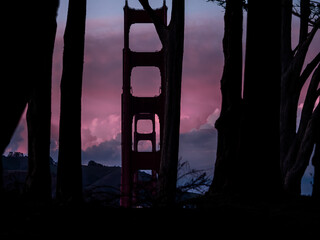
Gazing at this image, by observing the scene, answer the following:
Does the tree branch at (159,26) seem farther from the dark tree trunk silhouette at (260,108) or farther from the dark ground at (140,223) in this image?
the dark ground at (140,223)

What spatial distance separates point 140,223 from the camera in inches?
168

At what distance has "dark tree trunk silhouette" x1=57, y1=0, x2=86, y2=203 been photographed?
6566 millimetres

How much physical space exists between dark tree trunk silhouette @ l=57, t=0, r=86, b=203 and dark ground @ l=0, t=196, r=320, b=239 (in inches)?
62.7

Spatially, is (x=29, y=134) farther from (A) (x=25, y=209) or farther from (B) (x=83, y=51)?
(A) (x=25, y=209)

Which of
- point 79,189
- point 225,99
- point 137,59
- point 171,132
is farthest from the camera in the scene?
point 137,59

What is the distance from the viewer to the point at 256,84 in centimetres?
668

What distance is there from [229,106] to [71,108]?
267 cm

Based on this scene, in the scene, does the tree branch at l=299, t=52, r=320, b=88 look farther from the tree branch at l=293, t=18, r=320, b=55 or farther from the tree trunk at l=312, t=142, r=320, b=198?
the tree trunk at l=312, t=142, r=320, b=198

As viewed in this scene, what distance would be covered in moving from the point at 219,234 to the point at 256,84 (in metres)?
3.12

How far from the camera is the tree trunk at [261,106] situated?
6.68 metres

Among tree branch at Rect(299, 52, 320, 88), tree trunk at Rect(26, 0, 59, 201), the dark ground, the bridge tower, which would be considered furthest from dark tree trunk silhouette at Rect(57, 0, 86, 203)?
the bridge tower

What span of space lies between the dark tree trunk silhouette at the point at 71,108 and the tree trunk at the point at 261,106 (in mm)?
2392

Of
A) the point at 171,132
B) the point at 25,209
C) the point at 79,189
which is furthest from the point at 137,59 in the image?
the point at 25,209

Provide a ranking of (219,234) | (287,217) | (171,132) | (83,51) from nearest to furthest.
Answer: (219,234), (287,217), (83,51), (171,132)
